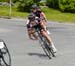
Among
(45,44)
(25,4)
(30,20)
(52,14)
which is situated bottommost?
(52,14)

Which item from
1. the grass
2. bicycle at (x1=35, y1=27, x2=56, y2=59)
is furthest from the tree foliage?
bicycle at (x1=35, y1=27, x2=56, y2=59)

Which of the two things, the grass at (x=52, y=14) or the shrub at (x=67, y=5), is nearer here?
the grass at (x=52, y=14)

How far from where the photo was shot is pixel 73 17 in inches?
1570

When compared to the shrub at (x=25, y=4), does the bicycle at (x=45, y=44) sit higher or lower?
higher

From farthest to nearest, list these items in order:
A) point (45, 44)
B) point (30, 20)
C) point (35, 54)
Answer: point (35, 54) → point (45, 44) → point (30, 20)

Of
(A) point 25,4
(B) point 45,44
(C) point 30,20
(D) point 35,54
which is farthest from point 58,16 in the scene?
(C) point 30,20

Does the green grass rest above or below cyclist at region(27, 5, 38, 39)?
below

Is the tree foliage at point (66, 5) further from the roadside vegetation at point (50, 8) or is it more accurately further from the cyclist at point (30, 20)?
the cyclist at point (30, 20)

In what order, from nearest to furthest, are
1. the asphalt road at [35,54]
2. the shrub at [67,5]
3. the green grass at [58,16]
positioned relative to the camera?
the asphalt road at [35,54] → the green grass at [58,16] → the shrub at [67,5]

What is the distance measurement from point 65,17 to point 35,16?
25874 millimetres

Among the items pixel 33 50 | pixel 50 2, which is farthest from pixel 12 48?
pixel 50 2

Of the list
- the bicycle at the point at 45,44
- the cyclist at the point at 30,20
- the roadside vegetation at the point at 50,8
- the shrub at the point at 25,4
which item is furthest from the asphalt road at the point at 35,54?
the shrub at the point at 25,4

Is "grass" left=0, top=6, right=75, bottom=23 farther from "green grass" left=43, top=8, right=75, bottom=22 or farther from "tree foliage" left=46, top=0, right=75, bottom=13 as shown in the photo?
"tree foliage" left=46, top=0, right=75, bottom=13

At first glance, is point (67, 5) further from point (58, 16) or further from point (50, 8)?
point (58, 16)
